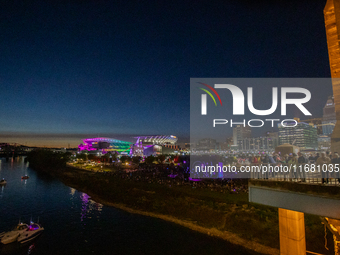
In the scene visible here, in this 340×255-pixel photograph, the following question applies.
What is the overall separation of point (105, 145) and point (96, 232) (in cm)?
8078

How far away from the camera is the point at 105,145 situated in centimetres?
9050

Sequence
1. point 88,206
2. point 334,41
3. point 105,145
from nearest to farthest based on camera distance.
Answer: point 334,41 → point 88,206 → point 105,145

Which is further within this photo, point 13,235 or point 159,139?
point 159,139

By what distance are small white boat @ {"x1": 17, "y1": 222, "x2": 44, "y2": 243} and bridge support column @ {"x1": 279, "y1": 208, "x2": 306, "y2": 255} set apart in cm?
1411

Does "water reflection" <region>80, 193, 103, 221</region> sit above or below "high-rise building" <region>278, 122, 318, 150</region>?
below

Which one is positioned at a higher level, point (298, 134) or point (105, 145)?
point (298, 134)

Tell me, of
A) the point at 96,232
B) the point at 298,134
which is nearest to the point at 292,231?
the point at 96,232

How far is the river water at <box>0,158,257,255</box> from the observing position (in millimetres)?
11469

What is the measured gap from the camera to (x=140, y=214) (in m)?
16.6

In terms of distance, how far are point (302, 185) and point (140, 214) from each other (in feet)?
48.3

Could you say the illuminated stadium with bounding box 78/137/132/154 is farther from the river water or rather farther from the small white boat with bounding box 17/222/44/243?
the small white boat with bounding box 17/222/44/243

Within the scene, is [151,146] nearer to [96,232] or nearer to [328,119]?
[96,232]

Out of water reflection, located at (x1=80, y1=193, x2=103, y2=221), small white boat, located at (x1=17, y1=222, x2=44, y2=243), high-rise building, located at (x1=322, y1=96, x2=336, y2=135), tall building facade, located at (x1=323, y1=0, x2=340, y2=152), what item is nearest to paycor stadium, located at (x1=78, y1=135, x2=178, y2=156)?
water reflection, located at (x1=80, y1=193, x2=103, y2=221)

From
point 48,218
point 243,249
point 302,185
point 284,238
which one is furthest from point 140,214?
point 302,185
